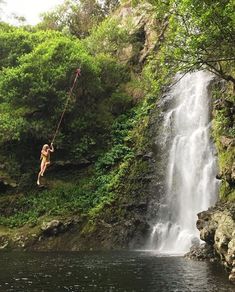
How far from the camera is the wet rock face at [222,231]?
15.0 m

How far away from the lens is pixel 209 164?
26.0 meters

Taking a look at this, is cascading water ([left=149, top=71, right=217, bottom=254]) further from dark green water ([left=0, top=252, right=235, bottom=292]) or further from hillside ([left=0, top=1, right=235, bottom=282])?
dark green water ([left=0, top=252, right=235, bottom=292])

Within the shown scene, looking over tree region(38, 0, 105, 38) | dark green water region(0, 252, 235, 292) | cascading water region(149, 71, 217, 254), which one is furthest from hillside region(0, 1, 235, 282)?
tree region(38, 0, 105, 38)

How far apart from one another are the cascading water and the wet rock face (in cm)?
343

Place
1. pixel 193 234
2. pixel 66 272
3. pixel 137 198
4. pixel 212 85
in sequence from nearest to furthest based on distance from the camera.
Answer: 1. pixel 66 272
2. pixel 193 234
3. pixel 137 198
4. pixel 212 85

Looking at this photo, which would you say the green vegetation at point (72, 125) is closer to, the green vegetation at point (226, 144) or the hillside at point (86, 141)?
the hillside at point (86, 141)

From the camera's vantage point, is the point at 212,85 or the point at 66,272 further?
the point at 212,85

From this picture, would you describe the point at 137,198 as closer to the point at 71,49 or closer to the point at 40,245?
the point at 40,245

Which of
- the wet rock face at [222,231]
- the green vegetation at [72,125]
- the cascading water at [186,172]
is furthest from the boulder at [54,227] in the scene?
the wet rock face at [222,231]

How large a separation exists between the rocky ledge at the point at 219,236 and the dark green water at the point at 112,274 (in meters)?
0.60

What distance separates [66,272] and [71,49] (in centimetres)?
1946

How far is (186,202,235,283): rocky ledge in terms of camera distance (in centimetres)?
1509

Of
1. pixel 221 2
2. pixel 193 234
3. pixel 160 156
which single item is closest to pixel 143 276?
pixel 193 234

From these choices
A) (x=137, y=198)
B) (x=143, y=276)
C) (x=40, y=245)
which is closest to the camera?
(x=143, y=276)
